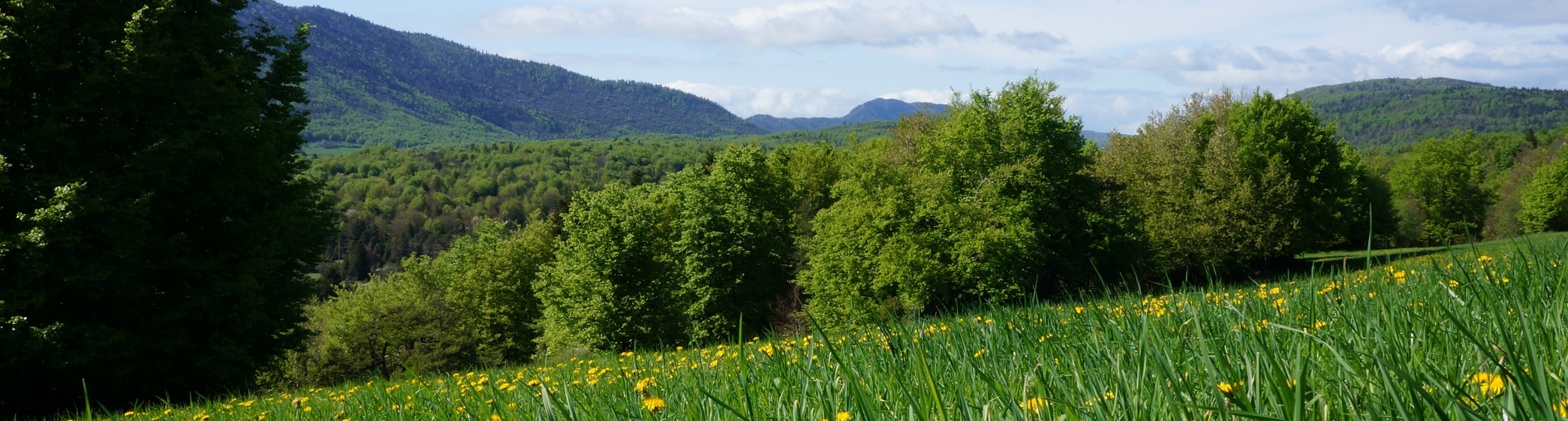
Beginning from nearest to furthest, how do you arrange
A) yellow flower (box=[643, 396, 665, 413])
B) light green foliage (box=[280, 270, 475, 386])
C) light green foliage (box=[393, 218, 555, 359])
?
yellow flower (box=[643, 396, 665, 413])
light green foliage (box=[280, 270, 475, 386])
light green foliage (box=[393, 218, 555, 359])

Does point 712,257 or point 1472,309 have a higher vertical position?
point 1472,309

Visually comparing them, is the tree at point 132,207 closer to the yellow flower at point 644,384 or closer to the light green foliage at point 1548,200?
the yellow flower at point 644,384

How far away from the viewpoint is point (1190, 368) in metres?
2.02

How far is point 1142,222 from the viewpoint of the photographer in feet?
108

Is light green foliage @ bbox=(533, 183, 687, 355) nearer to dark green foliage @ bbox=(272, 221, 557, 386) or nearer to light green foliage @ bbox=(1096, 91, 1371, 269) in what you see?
dark green foliage @ bbox=(272, 221, 557, 386)

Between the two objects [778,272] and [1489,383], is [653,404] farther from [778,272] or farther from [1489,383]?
[778,272]

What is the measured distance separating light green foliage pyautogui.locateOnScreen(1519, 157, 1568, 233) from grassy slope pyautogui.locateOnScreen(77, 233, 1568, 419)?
66.1 m

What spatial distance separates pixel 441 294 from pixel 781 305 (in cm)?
2779

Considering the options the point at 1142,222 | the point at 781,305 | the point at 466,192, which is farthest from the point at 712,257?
the point at 466,192

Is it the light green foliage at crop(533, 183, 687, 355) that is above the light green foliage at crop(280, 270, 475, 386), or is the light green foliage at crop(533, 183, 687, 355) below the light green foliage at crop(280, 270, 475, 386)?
above

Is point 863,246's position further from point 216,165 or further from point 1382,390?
point 1382,390

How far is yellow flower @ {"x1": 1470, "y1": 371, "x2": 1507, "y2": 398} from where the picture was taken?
1.35 meters

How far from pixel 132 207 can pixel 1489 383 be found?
15.5m

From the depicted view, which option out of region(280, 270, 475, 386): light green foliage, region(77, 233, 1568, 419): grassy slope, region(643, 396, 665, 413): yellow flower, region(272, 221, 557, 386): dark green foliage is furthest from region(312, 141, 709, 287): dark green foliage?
region(643, 396, 665, 413): yellow flower
